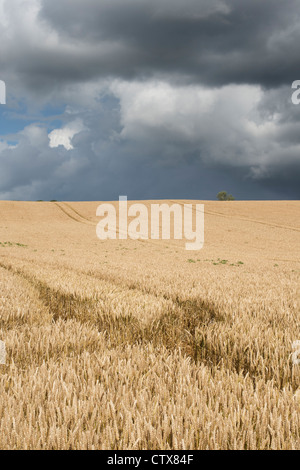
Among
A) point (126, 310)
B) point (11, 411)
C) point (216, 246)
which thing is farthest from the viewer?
point (216, 246)

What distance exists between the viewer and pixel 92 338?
412cm

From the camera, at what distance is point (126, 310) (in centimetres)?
540

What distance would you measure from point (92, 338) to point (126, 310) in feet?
4.36

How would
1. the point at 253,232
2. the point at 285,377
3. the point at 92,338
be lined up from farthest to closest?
the point at 253,232 → the point at 92,338 → the point at 285,377

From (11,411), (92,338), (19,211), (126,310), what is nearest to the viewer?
(11,411)

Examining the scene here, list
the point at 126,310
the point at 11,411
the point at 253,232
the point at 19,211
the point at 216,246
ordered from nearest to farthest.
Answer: the point at 11,411 → the point at 126,310 → the point at 216,246 → the point at 253,232 → the point at 19,211

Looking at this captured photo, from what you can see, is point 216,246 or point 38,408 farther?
point 216,246

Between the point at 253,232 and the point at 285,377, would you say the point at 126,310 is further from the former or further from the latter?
the point at 253,232

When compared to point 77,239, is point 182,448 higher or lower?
lower
